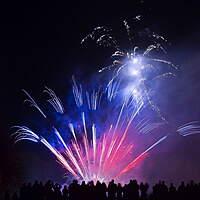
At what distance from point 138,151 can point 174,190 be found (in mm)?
16583

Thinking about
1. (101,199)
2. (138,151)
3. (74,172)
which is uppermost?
(138,151)

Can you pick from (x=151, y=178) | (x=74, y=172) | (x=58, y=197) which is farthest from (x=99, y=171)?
(x=58, y=197)

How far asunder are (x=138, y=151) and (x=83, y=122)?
5.24m

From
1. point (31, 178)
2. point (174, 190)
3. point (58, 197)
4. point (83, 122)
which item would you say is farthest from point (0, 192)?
point (174, 190)

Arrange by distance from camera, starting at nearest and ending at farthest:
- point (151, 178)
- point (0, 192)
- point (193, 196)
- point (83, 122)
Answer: point (193, 196)
point (0, 192)
point (83, 122)
point (151, 178)

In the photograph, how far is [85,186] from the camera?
1683 cm

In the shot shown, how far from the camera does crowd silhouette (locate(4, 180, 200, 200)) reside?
1648 cm

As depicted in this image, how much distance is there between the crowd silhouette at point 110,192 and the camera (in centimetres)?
1648

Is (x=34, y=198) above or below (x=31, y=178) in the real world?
below

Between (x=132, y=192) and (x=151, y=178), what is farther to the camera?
(x=151, y=178)

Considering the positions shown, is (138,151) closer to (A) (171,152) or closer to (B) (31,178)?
(A) (171,152)

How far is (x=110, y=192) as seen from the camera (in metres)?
17.1

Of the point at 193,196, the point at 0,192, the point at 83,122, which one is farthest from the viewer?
Answer: the point at 83,122

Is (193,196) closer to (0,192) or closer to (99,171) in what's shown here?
(99,171)
